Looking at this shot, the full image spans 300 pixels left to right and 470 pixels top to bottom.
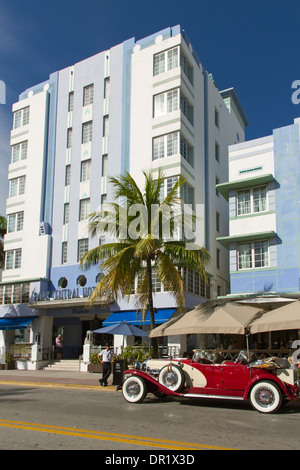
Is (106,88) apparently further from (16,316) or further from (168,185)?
(16,316)

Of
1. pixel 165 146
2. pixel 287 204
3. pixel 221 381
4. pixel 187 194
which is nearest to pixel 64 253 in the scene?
pixel 187 194

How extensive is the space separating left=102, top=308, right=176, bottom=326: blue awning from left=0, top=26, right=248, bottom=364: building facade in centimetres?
42

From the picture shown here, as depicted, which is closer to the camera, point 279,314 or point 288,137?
point 279,314

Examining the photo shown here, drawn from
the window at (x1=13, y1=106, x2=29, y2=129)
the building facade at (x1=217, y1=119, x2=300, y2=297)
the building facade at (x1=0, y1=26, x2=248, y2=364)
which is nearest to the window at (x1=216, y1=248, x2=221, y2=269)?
the building facade at (x1=0, y1=26, x2=248, y2=364)

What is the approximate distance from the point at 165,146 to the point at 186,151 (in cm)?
147

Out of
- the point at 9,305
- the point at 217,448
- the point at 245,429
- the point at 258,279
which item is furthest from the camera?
the point at 9,305

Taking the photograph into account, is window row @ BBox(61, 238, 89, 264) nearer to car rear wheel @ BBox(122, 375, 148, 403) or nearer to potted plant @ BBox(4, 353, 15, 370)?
potted plant @ BBox(4, 353, 15, 370)

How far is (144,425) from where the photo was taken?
9.35 metres

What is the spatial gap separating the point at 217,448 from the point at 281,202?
60.7 ft

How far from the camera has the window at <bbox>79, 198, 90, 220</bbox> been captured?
31562 millimetres

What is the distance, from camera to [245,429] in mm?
9078

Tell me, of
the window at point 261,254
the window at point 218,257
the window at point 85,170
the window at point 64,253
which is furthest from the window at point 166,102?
the window at point 64,253
